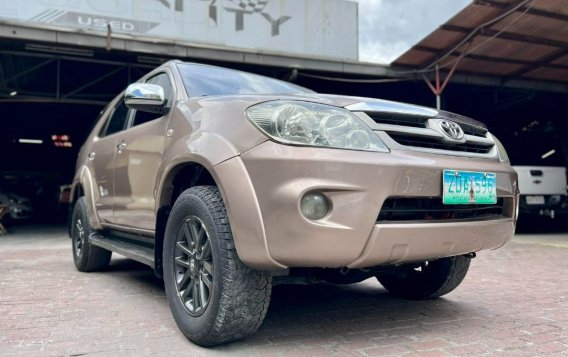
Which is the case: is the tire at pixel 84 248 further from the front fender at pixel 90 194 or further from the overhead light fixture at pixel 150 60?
the overhead light fixture at pixel 150 60

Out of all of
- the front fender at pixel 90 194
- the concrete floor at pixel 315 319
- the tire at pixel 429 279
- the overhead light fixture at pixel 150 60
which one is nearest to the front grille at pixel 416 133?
the tire at pixel 429 279

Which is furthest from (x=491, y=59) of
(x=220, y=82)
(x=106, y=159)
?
(x=106, y=159)

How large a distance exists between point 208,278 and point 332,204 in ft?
2.59

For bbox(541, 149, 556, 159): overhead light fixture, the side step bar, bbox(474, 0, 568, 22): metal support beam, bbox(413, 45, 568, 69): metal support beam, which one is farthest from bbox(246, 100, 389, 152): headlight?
bbox(541, 149, 556, 159): overhead light fixture

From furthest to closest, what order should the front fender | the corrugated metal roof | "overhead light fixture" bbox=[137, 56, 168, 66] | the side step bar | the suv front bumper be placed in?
"overhead light fixture" bbox=[137, 56, 168, 66], the corrugated metal roof, the front fender, the side step bar, the suv front bumper

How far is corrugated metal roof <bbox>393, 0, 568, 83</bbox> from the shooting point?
8148mm

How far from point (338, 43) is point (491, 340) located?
10.7 m

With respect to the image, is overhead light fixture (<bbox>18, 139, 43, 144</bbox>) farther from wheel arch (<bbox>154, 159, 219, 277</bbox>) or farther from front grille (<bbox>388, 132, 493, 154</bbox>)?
front grille (<bbox>388, 132, 493, 154</bbox>)

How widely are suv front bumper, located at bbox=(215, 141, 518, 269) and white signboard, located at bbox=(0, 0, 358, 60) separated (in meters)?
7.70

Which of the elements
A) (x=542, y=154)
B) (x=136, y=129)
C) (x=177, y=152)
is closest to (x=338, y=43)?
(x=542, y=154)

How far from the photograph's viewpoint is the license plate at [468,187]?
2.35 meters

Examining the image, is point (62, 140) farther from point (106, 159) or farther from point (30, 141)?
point (106, 159)

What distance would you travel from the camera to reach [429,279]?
11.0 feet

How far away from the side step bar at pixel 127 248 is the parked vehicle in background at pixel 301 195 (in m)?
0.11
